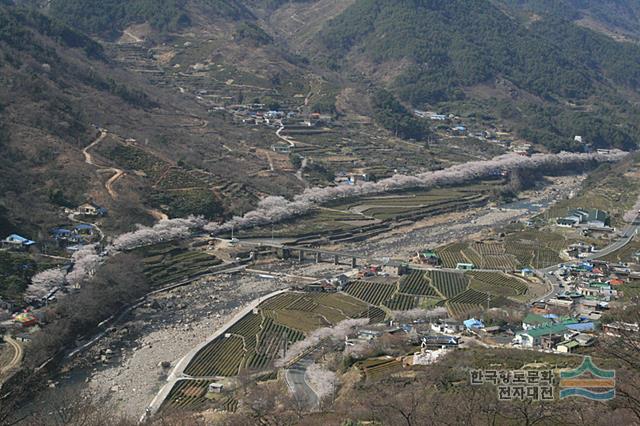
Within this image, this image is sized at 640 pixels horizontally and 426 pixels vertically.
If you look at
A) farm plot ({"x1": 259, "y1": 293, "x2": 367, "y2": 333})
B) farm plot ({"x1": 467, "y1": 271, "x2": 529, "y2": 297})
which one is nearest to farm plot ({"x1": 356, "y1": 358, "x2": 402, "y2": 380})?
farm plot ({"x1": 259, "y1": 293, "x2": 367, "y2": 333})

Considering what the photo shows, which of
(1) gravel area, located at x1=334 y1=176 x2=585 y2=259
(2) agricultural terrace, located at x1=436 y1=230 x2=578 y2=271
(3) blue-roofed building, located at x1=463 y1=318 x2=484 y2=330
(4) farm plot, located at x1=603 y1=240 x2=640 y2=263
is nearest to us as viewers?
(3) blue-roofed building, located at x1=463 y1=318 x2=484 y2=330

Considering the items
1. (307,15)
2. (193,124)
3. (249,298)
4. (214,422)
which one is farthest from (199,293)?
(307,15)

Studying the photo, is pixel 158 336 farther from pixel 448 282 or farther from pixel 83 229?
pixel 448 282

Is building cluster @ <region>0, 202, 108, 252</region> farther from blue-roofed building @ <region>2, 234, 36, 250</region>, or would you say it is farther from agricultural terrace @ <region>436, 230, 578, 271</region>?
agricultural terrace @ <region>436, 230, 578, 271</region>

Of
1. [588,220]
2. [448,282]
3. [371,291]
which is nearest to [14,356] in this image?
[371,291]

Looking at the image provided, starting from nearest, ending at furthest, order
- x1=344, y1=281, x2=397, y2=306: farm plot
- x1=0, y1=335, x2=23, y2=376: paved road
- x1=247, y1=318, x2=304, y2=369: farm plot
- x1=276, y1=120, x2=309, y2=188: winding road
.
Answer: x1=0, y1=335, x2=23, y2=376: paved road, x1=247, y1=318, x2=304, y2=369: farm plot, x1=344, y1=281, x2=397, y2=306: farm plot, x1=276, y1=120, x2=309, y2=188: winding road
